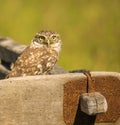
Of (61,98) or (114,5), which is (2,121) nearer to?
(61,98)

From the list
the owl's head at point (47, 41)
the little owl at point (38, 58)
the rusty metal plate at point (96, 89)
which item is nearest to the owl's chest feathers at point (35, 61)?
the little owl at point (38, 58)

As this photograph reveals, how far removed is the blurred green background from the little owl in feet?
6.41

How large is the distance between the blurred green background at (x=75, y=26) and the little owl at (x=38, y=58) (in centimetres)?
195

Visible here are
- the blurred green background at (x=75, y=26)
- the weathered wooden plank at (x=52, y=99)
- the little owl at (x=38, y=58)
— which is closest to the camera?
the weathered wooden plank at (x=52, y=99)

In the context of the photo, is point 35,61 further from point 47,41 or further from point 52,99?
point 52,99

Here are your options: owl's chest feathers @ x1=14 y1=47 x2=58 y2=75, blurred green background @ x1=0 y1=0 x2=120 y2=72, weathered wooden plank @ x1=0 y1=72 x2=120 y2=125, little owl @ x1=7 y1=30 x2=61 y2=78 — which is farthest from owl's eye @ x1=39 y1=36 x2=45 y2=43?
weathered wooden plank @ x1=0 y1=72 x2=120 y2=125

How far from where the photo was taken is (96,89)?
3.61m

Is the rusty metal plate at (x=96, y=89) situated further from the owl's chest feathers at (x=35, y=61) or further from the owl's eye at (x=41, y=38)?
the owl's eye at (x=41, y=38)

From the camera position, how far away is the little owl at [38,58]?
16.9 feet

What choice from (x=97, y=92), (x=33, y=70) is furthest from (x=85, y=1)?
(x=97, y=92)

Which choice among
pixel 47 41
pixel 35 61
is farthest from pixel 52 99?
pixel 47 41

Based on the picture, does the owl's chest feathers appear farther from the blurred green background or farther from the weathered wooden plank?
the blurred green background

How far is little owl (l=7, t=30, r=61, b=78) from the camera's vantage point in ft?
16.9

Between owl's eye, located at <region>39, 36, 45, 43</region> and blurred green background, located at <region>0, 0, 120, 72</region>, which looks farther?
blurred green background, located at <region>0, 0, 120, 72</region>
